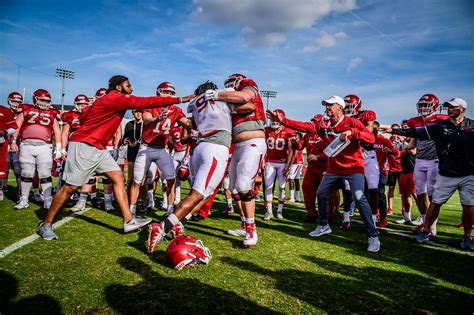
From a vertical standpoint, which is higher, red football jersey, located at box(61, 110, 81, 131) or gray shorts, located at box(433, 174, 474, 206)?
red football jersey, located at box(61, 110, 81, 131)

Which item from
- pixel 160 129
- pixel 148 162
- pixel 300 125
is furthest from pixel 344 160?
pixel 148 162

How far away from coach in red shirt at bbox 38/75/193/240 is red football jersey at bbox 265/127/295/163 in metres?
3.93

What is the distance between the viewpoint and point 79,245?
4.37m

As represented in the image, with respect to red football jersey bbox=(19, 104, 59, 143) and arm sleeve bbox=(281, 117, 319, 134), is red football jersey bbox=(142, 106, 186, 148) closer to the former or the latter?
arm sleeve bbox=(281, 117, 319, 134)

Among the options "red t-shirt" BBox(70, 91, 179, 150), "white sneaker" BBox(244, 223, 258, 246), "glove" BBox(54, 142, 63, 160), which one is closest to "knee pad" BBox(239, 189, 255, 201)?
"white sneaker" BBox(244, 223, 258, 246)

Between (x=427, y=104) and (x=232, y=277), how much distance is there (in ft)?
19.5

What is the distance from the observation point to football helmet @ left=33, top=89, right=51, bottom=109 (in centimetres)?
696

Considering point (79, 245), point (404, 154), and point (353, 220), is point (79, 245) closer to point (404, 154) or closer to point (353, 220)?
point (353, 220)

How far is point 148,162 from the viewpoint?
653cm

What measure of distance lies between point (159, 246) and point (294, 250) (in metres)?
2.11

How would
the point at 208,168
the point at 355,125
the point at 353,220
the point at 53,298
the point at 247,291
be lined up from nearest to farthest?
the point at 53,298, the point at 247,291, the point at 208,168, the point at 355,125, the point at 353,220

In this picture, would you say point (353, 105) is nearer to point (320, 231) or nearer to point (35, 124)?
point (320, 231)

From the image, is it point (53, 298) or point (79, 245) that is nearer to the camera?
point (53, 298)

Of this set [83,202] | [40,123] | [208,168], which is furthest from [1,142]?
[208,168]
